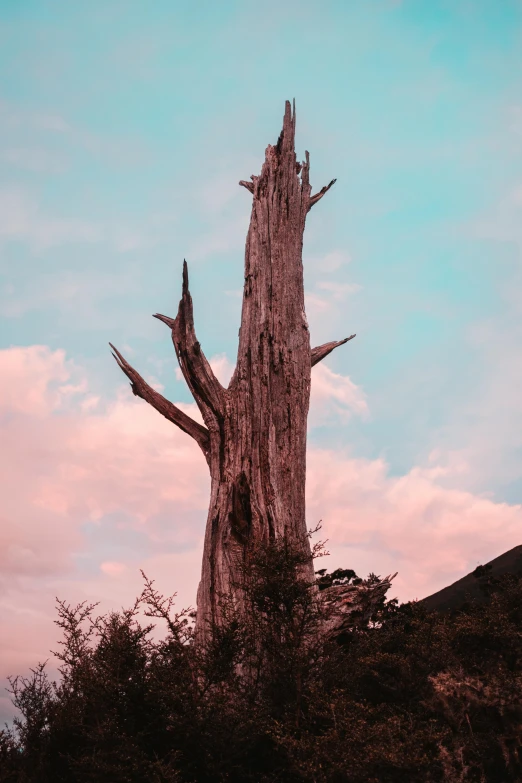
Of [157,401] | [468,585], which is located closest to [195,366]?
[157,401]

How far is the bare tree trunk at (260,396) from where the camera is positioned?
13.7m

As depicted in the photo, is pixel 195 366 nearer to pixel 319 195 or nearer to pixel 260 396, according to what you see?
pixel 260 396

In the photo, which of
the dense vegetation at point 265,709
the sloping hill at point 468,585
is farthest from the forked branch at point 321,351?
the sloping hill at point 468,585

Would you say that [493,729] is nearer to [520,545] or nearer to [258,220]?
[258,220]

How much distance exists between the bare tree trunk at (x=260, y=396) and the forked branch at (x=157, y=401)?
2cm

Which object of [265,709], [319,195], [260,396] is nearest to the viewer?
[265,709]

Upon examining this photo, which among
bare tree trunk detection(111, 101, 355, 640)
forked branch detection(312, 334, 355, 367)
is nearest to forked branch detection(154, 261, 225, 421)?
bare tree trunk detection(111, 101, 355, 640)

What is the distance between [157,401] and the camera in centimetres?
1565

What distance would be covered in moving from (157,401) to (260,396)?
235 cm

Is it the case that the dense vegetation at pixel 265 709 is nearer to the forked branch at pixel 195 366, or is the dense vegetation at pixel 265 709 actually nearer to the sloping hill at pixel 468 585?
the forked branch at pixel 195 366

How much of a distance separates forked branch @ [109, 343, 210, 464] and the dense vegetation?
465 centimetres

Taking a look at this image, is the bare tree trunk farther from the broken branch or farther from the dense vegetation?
the dense vegetation

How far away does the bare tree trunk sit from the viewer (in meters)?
13.7

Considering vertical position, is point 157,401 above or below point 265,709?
above
